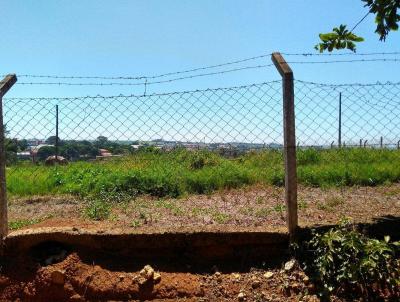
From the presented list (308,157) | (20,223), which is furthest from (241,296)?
(308,157)

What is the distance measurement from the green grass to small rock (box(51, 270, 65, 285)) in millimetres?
2370

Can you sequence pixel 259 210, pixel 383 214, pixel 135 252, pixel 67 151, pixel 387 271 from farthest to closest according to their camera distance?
pixel 67 151, pixel 259 210, pixel 383 214, pixel 135 252, pixel 387 271

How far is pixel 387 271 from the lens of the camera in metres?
3.38

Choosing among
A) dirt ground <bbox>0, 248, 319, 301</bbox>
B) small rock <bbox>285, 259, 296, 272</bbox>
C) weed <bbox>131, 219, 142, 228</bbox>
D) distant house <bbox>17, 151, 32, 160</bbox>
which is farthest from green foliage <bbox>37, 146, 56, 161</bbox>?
small rock <bbox>285, 259, 296, 272</bbox>

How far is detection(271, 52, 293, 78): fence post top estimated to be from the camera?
404cm

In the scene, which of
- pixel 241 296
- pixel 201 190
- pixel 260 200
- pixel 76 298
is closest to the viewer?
pixel 241 296

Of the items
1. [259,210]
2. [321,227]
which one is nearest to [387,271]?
[321,227]

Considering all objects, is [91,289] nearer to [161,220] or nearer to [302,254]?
[161,220]

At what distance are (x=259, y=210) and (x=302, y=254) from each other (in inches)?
55.9

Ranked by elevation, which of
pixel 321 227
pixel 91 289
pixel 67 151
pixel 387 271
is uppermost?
pixel 67 151

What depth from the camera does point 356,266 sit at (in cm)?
334

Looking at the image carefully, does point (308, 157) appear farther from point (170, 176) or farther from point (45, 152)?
point (45, 152)

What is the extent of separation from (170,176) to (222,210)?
1927mm

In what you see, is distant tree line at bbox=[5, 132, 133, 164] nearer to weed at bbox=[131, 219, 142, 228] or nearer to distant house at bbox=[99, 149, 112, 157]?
distant house at bbox=[99, 149, 112, 157]
